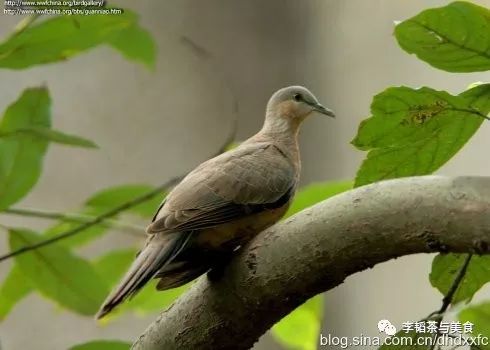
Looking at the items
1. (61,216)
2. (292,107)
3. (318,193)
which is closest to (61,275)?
(61,216)

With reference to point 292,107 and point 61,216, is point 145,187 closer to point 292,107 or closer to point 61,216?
point 61,216

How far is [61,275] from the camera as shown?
2.90 feet

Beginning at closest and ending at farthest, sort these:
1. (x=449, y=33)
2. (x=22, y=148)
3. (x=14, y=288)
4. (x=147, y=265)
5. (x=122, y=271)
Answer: (x=449, y=33)
(x=147, y=265)
(x=22, y=148)
(x=14, y=288)
(x=122, y=271)

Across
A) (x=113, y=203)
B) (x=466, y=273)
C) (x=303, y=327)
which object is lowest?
(x=303, y=327)

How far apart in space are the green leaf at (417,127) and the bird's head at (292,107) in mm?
506

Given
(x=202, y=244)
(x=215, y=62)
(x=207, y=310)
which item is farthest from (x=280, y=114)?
(x=215, y=62)

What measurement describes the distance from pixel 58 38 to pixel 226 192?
0.24 m

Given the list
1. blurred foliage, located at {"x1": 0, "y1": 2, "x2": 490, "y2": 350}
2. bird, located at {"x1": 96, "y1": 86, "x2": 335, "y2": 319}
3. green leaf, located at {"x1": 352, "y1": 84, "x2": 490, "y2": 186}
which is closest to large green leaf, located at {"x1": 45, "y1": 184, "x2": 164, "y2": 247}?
blurred foliage, located at {"x1": 0, "y1": 2, "x2": 490, "y2": 350}

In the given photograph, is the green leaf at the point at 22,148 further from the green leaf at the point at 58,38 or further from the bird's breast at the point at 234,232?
the bird's breast at the point at 234,232

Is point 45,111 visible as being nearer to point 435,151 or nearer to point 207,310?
point 207,310

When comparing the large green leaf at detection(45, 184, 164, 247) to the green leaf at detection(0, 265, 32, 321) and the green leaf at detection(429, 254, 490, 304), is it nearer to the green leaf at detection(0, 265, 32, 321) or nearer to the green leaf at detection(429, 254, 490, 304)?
the green leaf at detection(0, 265, 32, 321)

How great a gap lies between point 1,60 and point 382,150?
40 cm

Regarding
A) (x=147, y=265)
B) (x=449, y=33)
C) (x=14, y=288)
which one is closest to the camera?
(x=449, y=33)

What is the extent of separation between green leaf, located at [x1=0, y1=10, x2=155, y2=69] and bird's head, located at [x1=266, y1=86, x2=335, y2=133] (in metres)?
0.32
